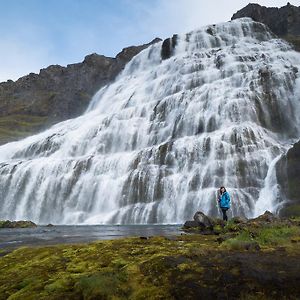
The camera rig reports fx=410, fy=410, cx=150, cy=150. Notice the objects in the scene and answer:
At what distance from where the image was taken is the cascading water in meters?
40.2

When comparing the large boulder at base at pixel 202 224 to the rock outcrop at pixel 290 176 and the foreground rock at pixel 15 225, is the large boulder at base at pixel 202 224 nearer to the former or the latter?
the rock outcrop at pixel 290 176

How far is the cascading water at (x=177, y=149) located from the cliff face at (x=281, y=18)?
2369 cm

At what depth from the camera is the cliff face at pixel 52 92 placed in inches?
4456

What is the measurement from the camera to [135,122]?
57875 millimetres

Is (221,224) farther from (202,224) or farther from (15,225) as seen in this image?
(15,225)

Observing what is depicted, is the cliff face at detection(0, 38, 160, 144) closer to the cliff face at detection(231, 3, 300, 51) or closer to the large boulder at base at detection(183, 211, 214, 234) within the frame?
the cliff face at detection(231, 3, 300, 51)

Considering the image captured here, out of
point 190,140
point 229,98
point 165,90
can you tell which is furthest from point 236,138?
point 165,90

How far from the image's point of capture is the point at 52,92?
137375 mm

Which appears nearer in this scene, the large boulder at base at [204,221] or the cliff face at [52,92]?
the large boulder at base at [204,221]

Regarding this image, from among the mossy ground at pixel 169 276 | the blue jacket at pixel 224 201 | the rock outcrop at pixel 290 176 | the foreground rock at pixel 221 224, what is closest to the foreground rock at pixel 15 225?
the foreground rock at pixel 221 224

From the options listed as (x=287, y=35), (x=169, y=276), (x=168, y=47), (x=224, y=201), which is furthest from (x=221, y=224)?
(x=287, y=35)

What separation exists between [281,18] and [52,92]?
7641cm

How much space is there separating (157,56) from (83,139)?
33.8 meters

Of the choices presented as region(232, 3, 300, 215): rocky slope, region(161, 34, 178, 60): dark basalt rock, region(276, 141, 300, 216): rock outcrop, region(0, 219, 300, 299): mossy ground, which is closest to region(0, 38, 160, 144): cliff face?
region(161, 34, 178, 60): dark basalt rock
